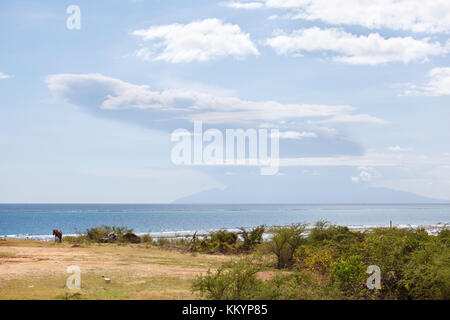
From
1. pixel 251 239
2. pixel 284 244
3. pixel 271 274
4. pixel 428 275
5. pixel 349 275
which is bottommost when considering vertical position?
pixel 251 239

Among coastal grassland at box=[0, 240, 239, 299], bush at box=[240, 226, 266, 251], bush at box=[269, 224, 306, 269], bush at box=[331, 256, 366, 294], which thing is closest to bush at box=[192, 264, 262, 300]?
coastal grassland at box=[0, 240, 239, 299]

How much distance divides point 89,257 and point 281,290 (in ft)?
43.1

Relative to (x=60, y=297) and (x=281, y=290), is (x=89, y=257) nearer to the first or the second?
(x=60, y=297)

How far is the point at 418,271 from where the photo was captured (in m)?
12.8

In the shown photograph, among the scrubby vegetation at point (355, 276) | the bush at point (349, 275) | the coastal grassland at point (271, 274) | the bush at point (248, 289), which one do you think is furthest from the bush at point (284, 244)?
the bush at point (248, 289)

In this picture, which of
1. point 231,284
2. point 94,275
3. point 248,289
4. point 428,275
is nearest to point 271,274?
point 231,284

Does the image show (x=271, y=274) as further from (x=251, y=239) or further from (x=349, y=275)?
(x=251, y=239)

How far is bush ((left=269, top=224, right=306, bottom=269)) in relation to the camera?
21.0 metres

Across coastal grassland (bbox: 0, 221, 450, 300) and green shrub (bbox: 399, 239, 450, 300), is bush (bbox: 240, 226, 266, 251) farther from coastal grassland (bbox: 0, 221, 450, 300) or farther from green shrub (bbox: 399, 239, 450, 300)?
green shrub (bbox: 399, 239, 450, 300)

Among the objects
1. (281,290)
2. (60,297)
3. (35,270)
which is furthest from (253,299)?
(35,270)

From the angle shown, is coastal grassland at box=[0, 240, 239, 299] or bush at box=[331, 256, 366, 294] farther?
bush at box=[331, 256, 366, 294]

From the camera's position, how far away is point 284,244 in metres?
21.0

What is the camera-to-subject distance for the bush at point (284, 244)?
20969 millimetres
